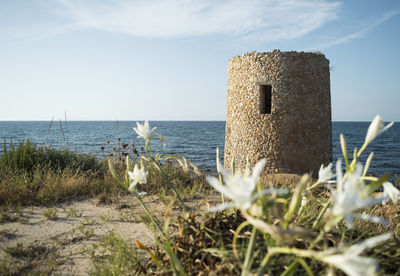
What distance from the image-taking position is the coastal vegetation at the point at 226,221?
922mm

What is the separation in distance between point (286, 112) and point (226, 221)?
522cm

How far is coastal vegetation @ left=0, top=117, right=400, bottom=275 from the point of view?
3.03ft

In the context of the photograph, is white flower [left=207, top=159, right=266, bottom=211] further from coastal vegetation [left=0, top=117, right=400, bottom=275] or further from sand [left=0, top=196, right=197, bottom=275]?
sand [left=0, top=196, right=197, bottom=275]

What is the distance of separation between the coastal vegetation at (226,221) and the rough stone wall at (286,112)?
98 cm

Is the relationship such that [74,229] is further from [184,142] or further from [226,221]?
[184,142]

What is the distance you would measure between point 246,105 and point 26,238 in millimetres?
5146

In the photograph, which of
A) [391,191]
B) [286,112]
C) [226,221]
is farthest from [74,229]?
[286,112]

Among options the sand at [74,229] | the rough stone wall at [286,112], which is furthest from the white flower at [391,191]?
the rough stone wall at [286,112]

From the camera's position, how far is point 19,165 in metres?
5.52

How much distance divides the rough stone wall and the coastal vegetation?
0.98 meters

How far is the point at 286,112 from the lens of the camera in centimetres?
664

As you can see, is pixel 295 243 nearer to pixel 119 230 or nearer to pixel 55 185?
pixel 119 230

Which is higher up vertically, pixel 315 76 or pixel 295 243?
pixel 315 76

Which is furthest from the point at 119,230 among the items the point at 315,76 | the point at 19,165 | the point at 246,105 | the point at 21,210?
the point at 315,76
